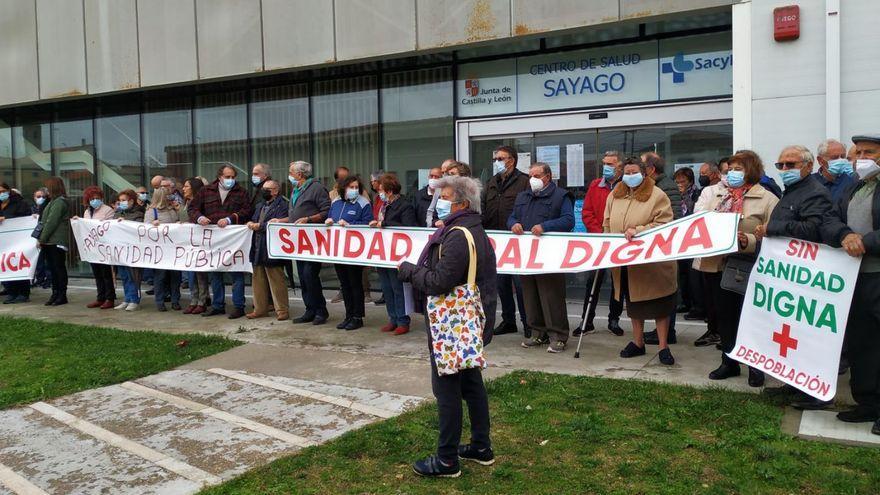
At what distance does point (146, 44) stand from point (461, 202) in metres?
11.2

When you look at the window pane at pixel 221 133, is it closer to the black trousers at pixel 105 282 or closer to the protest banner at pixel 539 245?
the black trousers at pixel 105 282

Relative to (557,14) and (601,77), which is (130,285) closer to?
(557,14)

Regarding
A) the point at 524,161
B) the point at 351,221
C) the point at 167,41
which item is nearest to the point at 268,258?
the point at 351,221

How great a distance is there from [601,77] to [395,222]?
3.99m

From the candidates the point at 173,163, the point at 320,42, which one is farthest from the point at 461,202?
the point at 173,163

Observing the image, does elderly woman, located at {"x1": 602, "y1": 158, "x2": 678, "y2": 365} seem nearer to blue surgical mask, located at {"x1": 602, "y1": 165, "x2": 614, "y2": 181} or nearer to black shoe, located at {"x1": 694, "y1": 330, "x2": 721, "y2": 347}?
blue surgical mask, located at {"x1": 602, "y1": 165, "x2": 614, "y2": 181}

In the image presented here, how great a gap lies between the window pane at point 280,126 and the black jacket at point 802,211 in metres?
9.60

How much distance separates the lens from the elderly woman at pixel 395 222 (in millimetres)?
9223

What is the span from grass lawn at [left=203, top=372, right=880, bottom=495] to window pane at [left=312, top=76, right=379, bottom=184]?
7.97 m

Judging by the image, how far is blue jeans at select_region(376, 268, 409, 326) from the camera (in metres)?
9.27

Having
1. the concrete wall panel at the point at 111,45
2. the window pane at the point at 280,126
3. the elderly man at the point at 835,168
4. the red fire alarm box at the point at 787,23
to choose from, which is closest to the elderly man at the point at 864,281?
the elderly man at the point at 835,168

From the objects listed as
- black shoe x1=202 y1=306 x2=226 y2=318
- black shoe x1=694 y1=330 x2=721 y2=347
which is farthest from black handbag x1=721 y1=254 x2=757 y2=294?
black shoe x1=202 y1=306 x2=226 y2=318

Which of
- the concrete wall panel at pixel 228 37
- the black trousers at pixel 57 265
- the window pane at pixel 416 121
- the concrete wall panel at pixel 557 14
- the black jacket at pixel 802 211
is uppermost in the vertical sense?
the concrete wall panel at pixel 228 37

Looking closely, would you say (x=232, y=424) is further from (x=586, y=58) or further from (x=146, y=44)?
(x=146, y=44)
